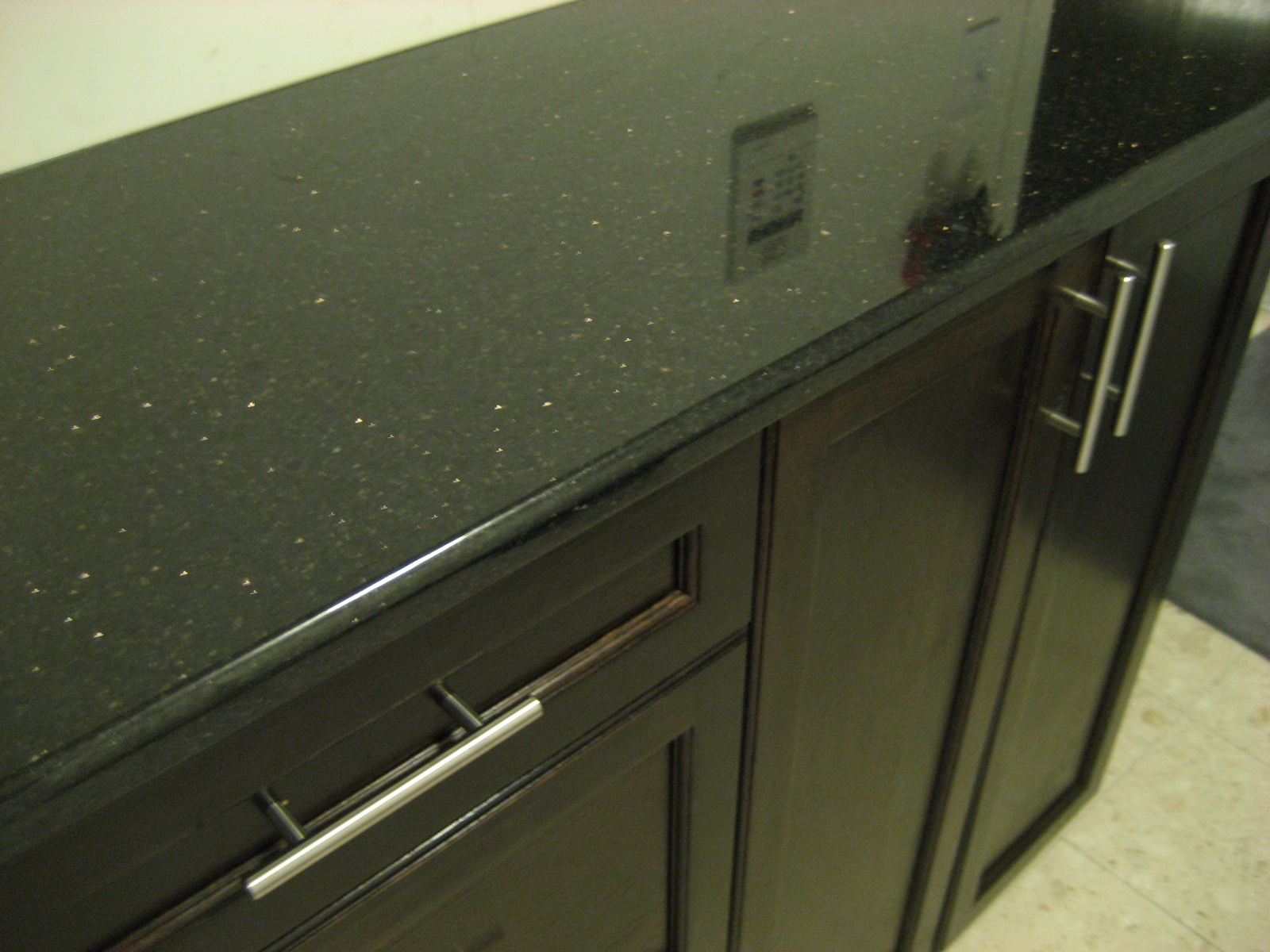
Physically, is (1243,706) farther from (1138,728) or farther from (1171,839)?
(1171,839)

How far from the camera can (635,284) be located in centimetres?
64

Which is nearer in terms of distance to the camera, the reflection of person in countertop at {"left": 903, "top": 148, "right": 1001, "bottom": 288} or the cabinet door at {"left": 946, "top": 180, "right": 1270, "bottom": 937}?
the reflection of person in countertop at {"left": 903, "top": 148, "right": 1001, "bottom": 288}

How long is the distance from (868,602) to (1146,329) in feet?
0.97

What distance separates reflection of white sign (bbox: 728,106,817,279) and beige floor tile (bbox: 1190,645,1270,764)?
48.0 inches

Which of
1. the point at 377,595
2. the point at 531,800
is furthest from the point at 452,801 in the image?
the point at 377,595

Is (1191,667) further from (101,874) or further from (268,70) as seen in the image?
(101,874)

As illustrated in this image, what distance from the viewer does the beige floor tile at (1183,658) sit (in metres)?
1.64

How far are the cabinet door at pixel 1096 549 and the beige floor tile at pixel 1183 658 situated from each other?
318mm

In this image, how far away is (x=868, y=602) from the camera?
0.80 metres

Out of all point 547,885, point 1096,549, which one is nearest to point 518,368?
point 547,885

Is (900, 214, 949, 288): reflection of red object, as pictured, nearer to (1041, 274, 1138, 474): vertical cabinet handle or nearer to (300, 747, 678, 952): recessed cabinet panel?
(1041, 274, 1138, 474): vertical cabinet handle

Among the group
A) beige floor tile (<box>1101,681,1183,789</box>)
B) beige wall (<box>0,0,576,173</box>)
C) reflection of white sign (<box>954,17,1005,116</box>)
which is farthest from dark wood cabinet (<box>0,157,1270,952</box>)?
beige wall (<box>0,0,576,173</box>)

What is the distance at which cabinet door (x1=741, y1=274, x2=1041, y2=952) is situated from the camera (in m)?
0.69

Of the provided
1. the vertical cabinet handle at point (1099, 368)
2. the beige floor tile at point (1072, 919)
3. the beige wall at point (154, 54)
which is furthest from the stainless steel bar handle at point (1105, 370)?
the beige floor tile at point (1072, 919)
